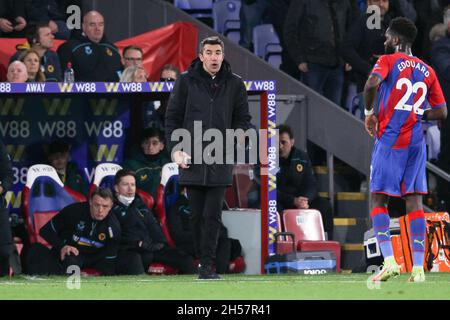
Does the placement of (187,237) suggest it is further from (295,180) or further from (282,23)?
(282,23)

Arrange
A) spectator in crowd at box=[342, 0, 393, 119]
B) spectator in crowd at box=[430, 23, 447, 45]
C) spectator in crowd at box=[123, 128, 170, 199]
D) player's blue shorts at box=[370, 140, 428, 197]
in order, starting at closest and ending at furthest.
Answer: player's blue shorts at box=[370, 140, 428, 197] < spectator in crowd at box=[123, 128, 170, 199] < spectator in crowd at box=[342, 0, 393, 119] < spectator in crowd at box=[430, 23, 447, 45]

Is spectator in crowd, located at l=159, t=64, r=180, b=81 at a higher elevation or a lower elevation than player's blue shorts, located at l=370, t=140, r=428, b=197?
higher

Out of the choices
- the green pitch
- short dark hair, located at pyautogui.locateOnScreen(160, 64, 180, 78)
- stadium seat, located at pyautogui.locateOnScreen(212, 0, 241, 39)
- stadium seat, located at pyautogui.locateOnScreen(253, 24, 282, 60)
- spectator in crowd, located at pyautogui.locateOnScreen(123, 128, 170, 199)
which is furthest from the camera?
stadium seat, located at pyautogui.locateOnScreen(212, 0, 241, 39)

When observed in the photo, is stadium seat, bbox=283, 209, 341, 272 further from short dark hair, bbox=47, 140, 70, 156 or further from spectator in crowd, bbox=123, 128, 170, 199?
short dark hair, bbox=47, 140, 70, 156

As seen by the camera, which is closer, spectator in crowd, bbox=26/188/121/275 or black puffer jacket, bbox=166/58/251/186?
black puffer jacket, bbox=166/58/251/186

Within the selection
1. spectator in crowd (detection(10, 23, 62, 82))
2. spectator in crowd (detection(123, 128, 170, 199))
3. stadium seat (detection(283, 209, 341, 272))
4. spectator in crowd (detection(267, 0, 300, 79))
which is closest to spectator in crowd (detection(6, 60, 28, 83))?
spectator in crowd (detection(10, 23, 62, 82))

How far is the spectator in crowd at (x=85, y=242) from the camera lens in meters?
13.9

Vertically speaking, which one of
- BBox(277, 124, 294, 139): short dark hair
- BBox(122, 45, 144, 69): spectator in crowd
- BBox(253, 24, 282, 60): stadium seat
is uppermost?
BBox(253, 24, 282, 60): stadium seat

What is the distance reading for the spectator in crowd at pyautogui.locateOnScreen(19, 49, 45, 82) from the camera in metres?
14.7

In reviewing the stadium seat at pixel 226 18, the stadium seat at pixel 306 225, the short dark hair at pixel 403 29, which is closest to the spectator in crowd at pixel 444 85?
the stadium seat at pixel 306 225

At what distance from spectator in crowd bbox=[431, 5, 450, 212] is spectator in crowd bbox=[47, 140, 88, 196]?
177 inches

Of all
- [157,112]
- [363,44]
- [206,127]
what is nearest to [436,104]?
[206,127]

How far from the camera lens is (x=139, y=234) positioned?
14211 millimetres
